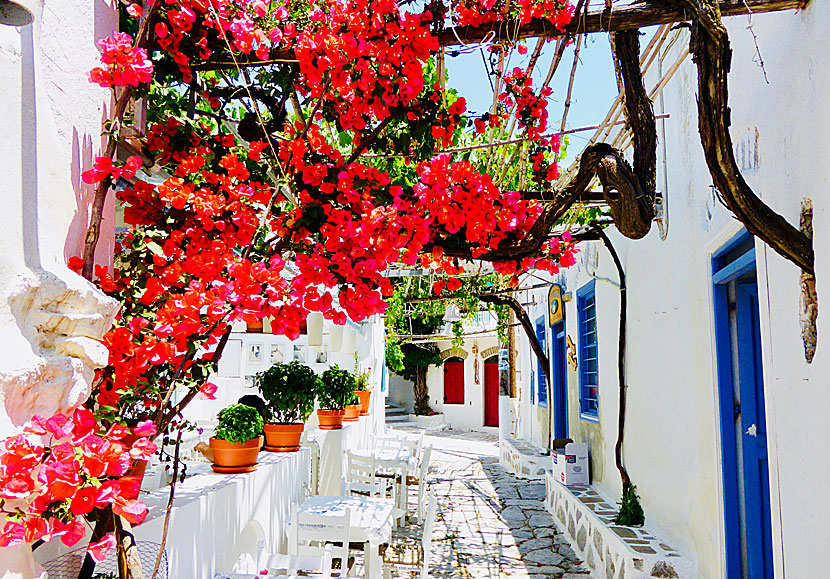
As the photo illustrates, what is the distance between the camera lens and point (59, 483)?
1.13m

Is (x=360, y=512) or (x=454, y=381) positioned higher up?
(x=454, y=381)

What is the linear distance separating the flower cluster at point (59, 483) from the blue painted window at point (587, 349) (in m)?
6.30

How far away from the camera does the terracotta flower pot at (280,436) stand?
486cm

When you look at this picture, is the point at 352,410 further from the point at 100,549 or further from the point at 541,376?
the point at 100,549

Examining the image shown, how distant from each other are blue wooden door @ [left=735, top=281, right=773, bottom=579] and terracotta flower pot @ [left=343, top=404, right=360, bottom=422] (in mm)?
5359

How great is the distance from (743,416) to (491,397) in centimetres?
1627

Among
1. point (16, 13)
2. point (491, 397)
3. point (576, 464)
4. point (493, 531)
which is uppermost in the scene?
point (16, 13)

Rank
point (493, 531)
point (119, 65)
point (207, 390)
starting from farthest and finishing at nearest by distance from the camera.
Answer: point (493, 531) < point (207, 390) < point (119, 65)

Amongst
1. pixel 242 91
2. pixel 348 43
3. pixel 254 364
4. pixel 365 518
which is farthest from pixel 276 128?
pixel 254 364

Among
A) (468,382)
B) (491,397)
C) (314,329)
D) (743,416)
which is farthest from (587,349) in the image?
(468,382)

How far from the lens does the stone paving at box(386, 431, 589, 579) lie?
17.2ft

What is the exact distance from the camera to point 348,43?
7.18 ft

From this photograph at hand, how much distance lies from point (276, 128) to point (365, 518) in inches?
114

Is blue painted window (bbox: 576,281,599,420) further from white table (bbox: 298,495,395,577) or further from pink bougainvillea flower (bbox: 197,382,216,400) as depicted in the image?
pink bougainvillea flower (bbox: 197,382,216,400)
